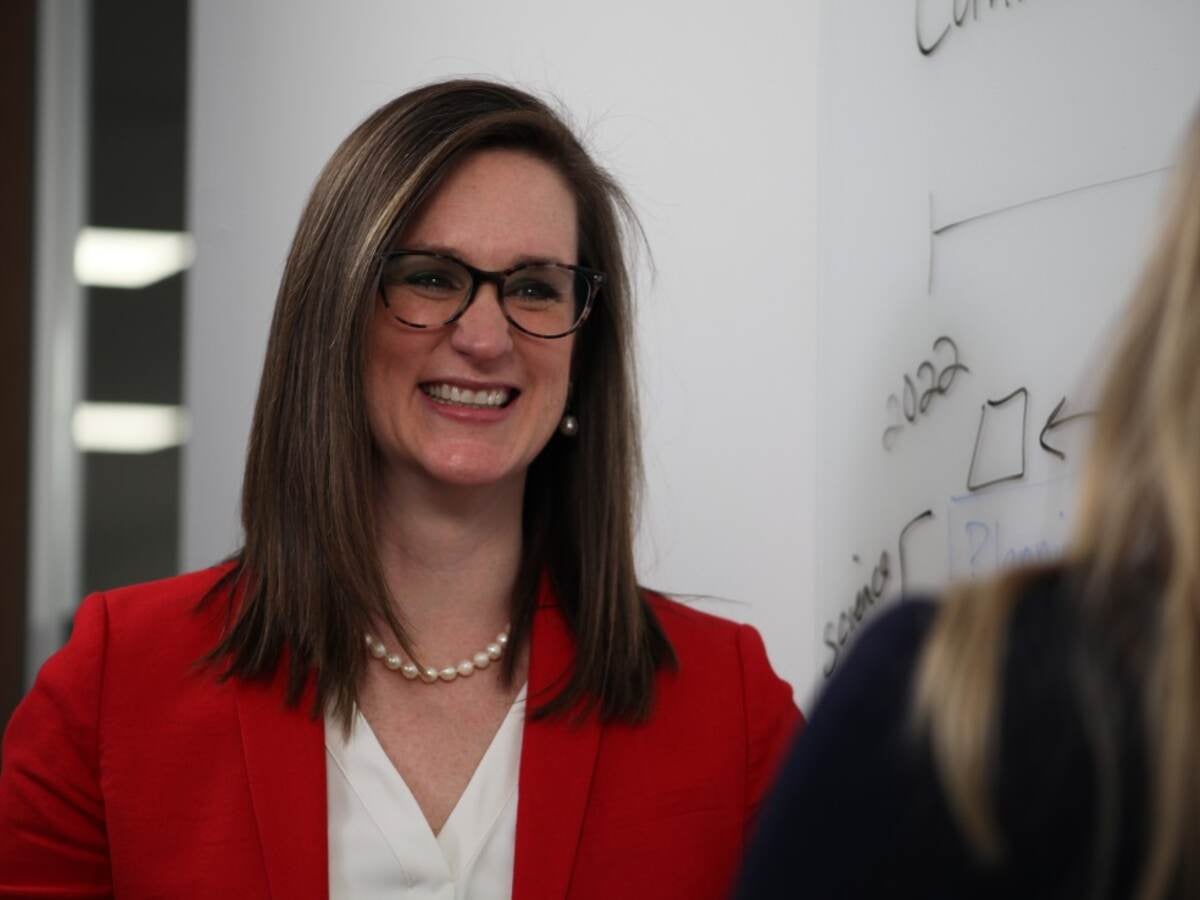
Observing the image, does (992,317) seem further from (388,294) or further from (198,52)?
(198,52)

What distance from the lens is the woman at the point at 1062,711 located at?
60 cm

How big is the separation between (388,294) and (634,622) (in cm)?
48

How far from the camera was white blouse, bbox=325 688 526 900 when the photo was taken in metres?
1.57

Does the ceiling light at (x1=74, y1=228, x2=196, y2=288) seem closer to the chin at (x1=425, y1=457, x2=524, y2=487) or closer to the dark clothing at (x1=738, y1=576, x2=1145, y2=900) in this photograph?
the chin at (x1=425, y1=457, x2=524, y2=487)

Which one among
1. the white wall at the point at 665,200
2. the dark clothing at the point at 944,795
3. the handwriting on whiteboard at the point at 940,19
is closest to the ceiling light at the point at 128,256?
the white wall at the point at 665,200

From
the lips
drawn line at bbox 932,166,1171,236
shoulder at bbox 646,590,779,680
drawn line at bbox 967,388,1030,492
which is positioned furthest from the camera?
shoulder at bbox 646,590,779,680

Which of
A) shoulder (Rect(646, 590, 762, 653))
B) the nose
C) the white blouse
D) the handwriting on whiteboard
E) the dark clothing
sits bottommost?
the white blouse

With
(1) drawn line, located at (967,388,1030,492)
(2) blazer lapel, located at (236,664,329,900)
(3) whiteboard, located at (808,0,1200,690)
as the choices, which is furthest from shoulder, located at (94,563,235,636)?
(1) drawn line, located at (967,388,1030,492)

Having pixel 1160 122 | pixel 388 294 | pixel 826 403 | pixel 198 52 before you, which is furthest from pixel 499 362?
pixel 198 52

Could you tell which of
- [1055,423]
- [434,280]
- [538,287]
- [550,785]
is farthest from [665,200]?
[550,785]

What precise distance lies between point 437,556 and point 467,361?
23 centimetres

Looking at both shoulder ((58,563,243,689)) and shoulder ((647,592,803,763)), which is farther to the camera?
shoulder ((647,592,803,763))

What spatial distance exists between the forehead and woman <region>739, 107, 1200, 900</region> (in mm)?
1100

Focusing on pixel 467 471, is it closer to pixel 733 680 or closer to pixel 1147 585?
pixel 733 680
